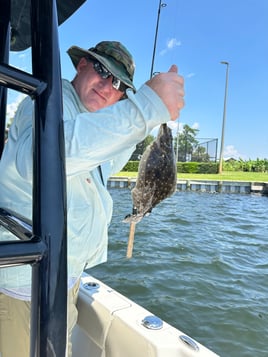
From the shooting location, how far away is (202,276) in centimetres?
698

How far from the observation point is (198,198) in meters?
20.2

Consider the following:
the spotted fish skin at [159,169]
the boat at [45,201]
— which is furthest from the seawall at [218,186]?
the boat at [45,201]

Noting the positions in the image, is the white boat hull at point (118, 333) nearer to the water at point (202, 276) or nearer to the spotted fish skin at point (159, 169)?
the spotted fish skin at point (159, 169)

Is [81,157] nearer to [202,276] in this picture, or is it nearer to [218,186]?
[202,276]

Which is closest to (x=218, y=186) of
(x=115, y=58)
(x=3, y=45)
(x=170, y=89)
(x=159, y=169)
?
(x=159, y=169)

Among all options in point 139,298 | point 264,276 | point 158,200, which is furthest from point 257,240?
point 158,200

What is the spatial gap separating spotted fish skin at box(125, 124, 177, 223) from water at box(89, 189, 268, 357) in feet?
10.0

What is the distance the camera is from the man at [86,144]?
0.89 m

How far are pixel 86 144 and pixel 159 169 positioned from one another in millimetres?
1296

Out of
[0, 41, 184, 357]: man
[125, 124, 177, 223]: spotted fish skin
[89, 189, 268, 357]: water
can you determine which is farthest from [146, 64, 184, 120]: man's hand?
[89, 189, 268, 357]: water

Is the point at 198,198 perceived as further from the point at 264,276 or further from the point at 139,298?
the point at 139,298

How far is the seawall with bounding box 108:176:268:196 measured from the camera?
2361cm

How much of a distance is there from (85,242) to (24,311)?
0.36 meters

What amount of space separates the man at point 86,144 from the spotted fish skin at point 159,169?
0.84 feet
